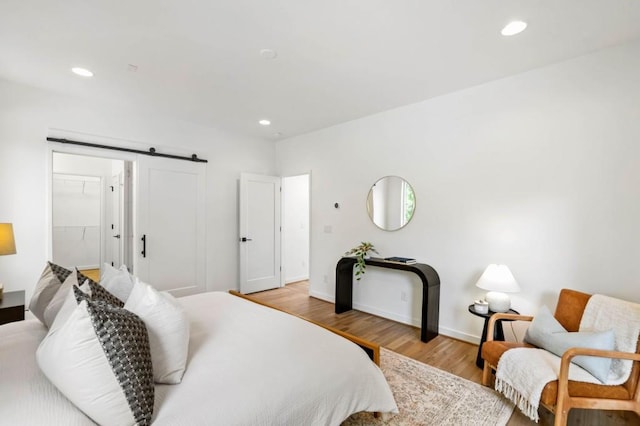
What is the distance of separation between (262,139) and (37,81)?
2.95m

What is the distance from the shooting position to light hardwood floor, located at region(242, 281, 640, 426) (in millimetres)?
2002

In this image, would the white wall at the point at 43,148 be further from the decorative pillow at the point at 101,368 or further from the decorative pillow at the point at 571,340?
the decorative pillow at the point at 571,340

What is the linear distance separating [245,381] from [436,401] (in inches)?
61.5

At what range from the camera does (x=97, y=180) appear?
259 inches

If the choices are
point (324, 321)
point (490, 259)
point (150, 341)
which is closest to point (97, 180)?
point (324, 321)

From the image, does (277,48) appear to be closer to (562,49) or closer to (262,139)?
(562,49)

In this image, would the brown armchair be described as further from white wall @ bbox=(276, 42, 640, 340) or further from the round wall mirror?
the round wall mirror

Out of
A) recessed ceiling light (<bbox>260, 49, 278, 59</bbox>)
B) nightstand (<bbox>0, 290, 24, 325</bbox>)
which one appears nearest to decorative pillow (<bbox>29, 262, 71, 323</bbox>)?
nightstand (<bbox>0, 290, 24, 325</bbox>)

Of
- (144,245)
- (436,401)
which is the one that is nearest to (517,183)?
(436,401)

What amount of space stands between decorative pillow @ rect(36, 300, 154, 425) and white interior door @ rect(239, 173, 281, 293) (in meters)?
3.77

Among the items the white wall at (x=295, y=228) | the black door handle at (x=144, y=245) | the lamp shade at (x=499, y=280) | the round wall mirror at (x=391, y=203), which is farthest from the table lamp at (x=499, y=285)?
the black door handle at (x=144, y=245)

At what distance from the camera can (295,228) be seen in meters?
6.04

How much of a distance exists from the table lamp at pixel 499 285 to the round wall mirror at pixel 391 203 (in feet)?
3.81

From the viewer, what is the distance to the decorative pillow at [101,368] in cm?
105
